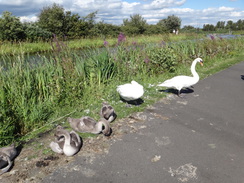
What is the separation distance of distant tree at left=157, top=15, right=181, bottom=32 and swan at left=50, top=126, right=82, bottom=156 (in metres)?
59.6

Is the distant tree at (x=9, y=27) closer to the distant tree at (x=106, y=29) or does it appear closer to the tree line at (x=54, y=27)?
the tree line at (x=54, y=27)

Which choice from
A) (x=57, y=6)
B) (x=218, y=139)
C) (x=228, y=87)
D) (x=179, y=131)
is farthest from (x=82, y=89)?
(x=57, y=6)

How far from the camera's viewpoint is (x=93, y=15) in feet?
107

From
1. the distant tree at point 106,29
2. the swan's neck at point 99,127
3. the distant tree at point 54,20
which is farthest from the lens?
the distant tree at point 106,29

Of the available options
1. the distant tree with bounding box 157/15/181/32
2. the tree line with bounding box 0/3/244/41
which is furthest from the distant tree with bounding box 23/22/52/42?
the distant tree with bounding box 157/15/181/32

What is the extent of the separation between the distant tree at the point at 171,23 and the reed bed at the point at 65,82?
5373cm

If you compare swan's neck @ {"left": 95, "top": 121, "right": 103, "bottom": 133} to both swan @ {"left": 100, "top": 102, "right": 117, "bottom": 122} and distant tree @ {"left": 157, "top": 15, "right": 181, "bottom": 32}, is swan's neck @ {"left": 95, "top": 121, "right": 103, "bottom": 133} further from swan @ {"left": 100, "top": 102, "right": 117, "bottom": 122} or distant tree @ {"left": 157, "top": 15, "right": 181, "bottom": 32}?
distant tree @ {"left": 157, "top": 15, "right": 181, "bottom": 32}

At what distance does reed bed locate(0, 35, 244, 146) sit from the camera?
468 cm

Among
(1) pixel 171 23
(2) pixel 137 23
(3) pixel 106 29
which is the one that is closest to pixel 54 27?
(3) pixel 106 29

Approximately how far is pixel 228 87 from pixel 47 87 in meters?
6.59

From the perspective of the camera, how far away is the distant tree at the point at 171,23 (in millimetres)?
59281

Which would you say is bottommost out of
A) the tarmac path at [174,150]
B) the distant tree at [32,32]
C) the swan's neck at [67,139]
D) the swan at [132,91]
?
the tarmac path at [174,150]

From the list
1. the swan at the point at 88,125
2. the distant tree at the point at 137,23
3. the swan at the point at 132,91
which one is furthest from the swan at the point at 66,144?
the distant tree at the point at 137,23

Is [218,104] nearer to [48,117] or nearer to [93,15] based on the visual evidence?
[48,117]
